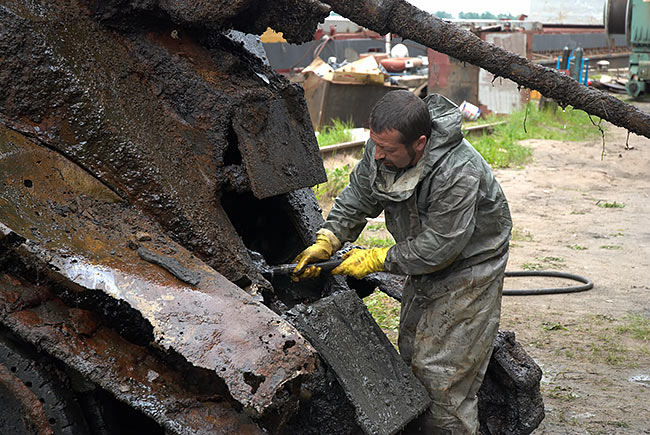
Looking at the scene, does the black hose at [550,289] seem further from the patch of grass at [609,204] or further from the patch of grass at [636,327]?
the patch of grass at [609,204]

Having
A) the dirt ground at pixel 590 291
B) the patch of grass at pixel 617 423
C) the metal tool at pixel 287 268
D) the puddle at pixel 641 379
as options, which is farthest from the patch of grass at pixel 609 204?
the metal tool at pixel 287 268

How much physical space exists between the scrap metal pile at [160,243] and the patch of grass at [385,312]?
166 cm

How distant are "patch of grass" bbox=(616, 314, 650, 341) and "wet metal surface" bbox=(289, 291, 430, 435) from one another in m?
2.79

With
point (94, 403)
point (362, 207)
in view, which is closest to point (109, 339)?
point (94, 403)

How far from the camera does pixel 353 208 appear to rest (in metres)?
3.61

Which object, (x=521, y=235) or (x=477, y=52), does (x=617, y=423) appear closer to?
(x=477, y=52)

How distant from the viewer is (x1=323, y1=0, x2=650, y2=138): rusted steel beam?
3201mm

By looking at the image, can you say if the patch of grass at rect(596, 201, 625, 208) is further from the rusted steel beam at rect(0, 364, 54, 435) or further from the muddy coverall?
the rusted steel beam at rect(0, 364, 54, 435)

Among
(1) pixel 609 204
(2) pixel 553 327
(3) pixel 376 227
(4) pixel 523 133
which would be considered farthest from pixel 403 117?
(4) pixel 523 133

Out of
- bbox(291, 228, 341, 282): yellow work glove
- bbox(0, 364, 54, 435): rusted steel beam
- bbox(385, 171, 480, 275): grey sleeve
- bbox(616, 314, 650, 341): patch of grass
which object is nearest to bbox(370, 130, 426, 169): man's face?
bbox(385, 171, 480, 275): grey sleeve

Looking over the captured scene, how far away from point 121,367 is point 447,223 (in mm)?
1391

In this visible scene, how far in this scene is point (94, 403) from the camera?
2.62m

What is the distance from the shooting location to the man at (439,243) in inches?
122

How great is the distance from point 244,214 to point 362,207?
0.56 meters
